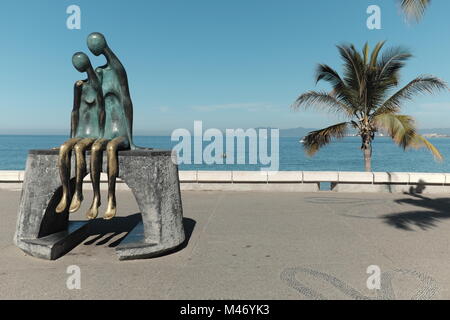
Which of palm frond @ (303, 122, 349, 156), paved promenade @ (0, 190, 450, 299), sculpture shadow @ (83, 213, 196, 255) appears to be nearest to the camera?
paved promenade @ (0, 190, 450, 299)

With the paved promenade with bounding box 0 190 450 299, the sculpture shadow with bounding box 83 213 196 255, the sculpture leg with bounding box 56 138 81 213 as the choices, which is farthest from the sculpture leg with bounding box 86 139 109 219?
the sculpture shadow with bounding box 83 213 196 255

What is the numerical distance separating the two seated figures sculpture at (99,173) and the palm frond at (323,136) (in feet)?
29.8

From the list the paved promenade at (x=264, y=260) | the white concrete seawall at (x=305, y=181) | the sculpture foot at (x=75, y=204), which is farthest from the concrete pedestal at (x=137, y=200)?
the white concrete seawall at (x=305, y=181)

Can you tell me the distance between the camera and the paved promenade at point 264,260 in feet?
13.2

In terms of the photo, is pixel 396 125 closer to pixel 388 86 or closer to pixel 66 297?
pixel 388 86

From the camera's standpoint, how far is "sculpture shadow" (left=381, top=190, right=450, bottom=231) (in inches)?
288

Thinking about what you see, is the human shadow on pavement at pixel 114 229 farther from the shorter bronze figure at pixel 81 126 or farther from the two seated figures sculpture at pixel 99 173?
the shorter bronze figure at pixel 81 126

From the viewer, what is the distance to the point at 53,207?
18.0 ft

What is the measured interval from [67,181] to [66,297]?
1.94 meters

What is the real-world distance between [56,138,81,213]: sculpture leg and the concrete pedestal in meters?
0.14

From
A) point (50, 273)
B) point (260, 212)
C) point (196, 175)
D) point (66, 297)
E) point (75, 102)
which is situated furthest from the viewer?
point (196, 175)

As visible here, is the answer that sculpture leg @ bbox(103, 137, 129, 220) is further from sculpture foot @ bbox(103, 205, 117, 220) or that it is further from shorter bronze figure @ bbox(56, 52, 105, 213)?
shorter bronze figure @ bbox(56, 52, 105, 213)
